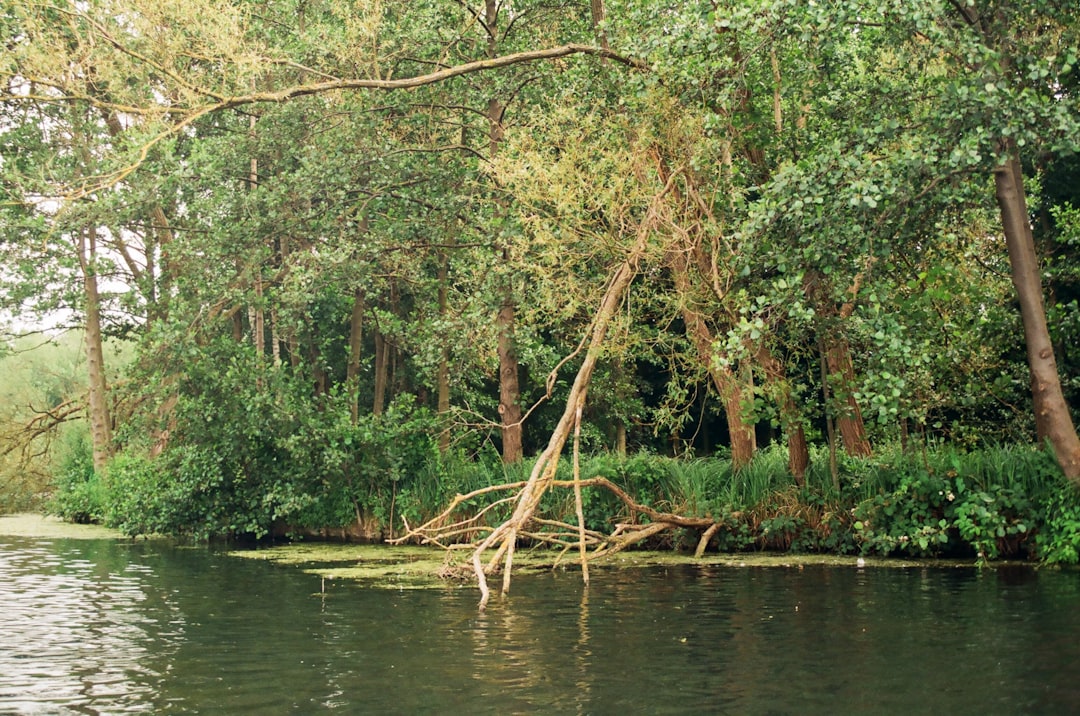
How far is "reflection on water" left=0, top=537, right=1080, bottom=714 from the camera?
8742mm

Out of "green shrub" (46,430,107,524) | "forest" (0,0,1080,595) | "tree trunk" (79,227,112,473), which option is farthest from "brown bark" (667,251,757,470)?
"tree trunk" (79,227,112,473)

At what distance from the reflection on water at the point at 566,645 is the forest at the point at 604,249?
2.03 meters

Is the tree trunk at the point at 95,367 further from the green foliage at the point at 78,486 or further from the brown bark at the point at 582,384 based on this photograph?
the brown bark at the point at 582,384

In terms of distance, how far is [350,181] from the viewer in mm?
22984

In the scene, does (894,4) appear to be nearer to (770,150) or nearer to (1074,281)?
(770,150)

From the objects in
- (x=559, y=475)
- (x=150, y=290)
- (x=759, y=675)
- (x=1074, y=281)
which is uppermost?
(x=150, y=290)

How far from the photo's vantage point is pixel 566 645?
11.1m

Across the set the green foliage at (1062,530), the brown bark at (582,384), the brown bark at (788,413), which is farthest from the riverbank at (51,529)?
the green foliage at (1062,530)

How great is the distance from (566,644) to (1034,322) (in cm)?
911

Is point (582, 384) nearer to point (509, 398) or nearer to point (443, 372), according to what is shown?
point (509, 398)

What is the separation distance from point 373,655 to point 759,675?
3.64 m

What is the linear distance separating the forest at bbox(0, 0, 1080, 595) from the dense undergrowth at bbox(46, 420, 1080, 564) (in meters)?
0.07

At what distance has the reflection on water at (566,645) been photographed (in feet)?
28.7

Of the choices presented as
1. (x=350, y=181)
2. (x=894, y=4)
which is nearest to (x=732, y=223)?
(x=894, y=4)
